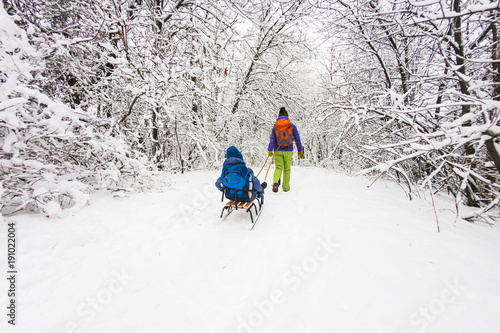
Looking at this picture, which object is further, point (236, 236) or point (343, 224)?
point (236, 236)

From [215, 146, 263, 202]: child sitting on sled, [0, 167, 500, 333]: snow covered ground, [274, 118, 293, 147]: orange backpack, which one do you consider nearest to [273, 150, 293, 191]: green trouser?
[274, 118, 293, 147]: orange backpack

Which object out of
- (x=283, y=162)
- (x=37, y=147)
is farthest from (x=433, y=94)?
(x=37, y=147)

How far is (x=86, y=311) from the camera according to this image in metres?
1.93

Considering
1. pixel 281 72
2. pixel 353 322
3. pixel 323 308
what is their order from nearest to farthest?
pixel 353 322
pixel 323 308
pixel 281 72

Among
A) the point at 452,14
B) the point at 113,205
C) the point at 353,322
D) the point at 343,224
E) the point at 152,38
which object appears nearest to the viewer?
the point at 353,322

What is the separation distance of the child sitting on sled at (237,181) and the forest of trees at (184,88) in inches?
71.5

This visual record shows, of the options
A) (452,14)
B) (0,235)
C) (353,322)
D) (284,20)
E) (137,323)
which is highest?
(284,20)

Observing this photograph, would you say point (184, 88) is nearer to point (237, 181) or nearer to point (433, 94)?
point (237, 181)

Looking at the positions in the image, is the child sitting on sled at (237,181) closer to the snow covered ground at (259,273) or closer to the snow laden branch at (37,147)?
the snow covered ground at (259,273)

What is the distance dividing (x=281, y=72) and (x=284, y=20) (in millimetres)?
2309

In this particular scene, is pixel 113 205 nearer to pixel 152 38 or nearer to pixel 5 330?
pixel 5 330

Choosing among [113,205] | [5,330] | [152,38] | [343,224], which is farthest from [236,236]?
[152,38]

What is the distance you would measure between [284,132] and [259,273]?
144 inches

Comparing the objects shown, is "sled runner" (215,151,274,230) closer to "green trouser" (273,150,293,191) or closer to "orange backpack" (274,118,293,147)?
"green trouser" (273,150,293,191)
